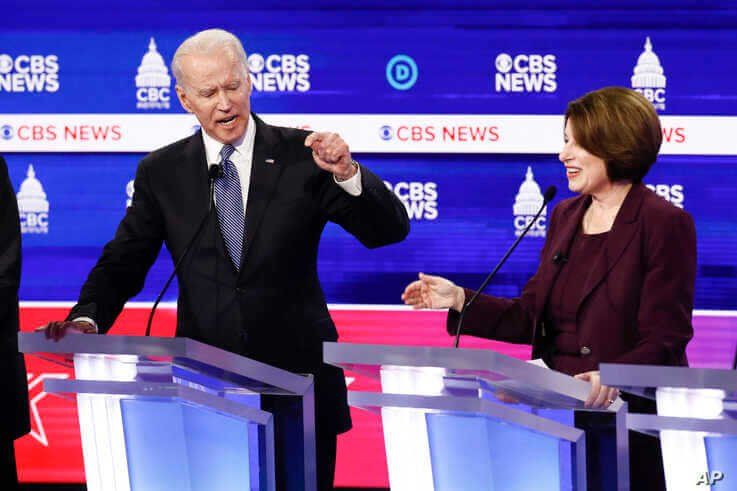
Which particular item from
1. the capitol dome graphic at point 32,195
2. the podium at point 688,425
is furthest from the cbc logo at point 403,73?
the podium at point 688,425

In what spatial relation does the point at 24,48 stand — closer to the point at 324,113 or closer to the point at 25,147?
the point at 25,147

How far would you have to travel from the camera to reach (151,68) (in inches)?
188

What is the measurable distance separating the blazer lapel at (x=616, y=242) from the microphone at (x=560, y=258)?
0.10 m

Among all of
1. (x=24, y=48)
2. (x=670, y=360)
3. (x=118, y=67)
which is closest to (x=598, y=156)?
(x=670, y=360)

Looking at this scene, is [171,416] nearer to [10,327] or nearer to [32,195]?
[10,327]

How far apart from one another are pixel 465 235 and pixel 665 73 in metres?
1.04

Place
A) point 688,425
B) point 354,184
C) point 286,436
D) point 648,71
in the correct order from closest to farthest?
point 688,425 → point 286,436 → point 354,184 → point 648,71

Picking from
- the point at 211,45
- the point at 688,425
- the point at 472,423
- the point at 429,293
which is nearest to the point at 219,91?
the point at 211,45

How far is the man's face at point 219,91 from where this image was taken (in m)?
2.98

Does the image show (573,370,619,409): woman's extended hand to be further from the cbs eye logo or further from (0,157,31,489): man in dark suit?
the cbs eye logo

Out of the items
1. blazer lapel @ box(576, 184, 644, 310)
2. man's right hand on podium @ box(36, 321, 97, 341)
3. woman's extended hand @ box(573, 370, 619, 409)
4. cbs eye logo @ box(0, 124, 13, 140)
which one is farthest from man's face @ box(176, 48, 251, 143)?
cbs eye logo @ box(0, 124, 13, 140)

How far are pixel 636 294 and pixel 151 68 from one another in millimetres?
2724

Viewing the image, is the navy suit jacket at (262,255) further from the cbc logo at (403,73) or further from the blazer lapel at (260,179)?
the cbc logo at (403,73)

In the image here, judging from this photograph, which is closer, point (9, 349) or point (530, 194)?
point (9, 349)
